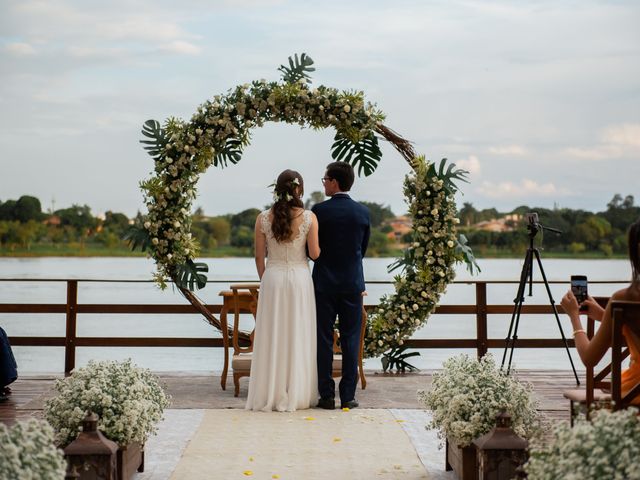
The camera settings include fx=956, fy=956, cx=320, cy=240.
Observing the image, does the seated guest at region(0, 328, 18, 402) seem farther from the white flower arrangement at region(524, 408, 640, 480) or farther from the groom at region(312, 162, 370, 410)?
the white flower arrangement at region(524, 408, 640, 480)

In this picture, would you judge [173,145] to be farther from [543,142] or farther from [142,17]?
[543,142]

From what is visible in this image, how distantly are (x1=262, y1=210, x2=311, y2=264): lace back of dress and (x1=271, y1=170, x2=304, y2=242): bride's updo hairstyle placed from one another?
0.06 meters

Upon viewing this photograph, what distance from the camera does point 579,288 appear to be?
163 inches

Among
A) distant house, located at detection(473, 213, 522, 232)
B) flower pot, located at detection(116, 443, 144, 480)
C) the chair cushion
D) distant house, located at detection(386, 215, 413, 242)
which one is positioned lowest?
flower pot, located at detection(116, 443, 144, 480)

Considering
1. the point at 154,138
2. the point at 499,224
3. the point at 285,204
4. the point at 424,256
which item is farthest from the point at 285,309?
the point at 499,224

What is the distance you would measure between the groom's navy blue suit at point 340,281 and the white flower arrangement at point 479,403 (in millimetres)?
2081

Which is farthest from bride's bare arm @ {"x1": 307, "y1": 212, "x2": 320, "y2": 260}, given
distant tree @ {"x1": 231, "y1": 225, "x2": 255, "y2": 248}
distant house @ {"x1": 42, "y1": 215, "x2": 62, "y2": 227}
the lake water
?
distant house @ {"x1": 42, "y1": 215, "x2": 62, "y2": 227}

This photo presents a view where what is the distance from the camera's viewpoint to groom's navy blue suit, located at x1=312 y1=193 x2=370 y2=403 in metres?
6.83

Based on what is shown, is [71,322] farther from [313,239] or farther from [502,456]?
[502,456]

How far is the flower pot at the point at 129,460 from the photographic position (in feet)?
14.2

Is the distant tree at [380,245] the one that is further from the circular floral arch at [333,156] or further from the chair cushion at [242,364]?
the chair cushion at [242,364]

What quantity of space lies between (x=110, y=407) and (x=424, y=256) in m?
4.52

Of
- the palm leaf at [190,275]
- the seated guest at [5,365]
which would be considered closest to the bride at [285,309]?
the palm leaf at [190,275]

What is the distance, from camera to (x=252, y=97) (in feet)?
27.2
